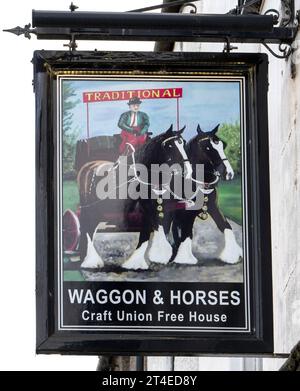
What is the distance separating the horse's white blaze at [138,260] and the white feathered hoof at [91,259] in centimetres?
17

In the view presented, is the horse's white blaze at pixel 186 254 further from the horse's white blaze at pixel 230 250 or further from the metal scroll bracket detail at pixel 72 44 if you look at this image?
the metal scroll bracket detail at pixel 72 44

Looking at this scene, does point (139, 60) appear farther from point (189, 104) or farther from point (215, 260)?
point (215, 260)

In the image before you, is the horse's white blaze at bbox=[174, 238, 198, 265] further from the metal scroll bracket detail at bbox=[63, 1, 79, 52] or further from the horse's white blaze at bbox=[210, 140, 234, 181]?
the metal scroll bracket detail at bbox=[63, 1, 79, 52]

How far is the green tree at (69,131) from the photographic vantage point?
13258 millimetres

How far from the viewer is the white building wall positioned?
44.6ft

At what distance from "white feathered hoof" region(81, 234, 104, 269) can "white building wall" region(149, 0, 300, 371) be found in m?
1.36

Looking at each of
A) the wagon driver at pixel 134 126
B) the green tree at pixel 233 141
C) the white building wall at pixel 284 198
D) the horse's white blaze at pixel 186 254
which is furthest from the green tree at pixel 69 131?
the white building wall at pixel 284 198

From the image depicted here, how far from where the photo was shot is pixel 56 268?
13.0 m

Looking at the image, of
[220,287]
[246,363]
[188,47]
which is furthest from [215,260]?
[188,47]

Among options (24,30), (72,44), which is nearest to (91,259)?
(72,44)

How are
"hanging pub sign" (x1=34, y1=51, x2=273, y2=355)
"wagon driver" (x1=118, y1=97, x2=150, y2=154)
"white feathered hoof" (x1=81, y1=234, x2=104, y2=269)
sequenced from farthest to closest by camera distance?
"wagon driver" (x1=118, y1=97, x2=150, y2=154), "white feathered hoof" (x1=81, y1=234, x2=104, y2=269), "hanging pub sign" (x1=34, y1=51, x2=273, y2=355)

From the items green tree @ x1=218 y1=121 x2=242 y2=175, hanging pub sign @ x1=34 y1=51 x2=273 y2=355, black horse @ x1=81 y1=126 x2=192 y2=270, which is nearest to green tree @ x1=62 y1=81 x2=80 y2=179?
hanging pub sign @ x1=34 y1=51 x2=273 y2=355

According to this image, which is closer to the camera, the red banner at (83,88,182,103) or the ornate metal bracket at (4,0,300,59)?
the red banner at (83,88,182,103)

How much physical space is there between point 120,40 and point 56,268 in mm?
1766
